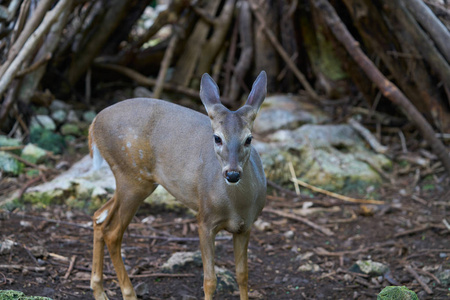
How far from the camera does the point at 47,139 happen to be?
754 centimetres

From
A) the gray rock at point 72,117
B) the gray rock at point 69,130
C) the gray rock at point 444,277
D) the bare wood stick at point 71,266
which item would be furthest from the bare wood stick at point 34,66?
the gray rock at point 444,277

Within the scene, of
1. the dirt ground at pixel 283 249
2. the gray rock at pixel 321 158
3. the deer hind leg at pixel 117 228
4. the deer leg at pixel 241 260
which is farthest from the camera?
the gray rock at pixel 321 158

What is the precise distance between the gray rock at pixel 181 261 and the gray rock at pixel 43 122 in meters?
3.72

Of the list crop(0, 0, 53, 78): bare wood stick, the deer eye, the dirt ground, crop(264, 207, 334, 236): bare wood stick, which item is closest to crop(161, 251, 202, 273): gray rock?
the dirt ground

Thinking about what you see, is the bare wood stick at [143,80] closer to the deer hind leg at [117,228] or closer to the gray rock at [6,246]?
the gray rock at [6,246]

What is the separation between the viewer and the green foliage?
747cm

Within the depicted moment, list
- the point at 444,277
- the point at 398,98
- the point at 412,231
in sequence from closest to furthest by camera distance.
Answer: the point at 444,277, the point at 412,231, the point at 398,98

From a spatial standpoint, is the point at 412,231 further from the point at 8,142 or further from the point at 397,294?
the point at 8,142

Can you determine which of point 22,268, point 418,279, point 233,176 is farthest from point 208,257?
point 418,279

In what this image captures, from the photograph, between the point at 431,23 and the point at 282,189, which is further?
the point at 282,189

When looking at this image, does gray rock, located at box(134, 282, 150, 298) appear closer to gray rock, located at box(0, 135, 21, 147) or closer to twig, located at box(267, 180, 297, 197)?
twig, located at box(267, 180, 297, 197)

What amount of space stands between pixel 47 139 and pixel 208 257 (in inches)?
176

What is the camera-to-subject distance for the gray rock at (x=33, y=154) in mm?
6961

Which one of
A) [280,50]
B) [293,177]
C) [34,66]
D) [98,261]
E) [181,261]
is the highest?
[34,66]
